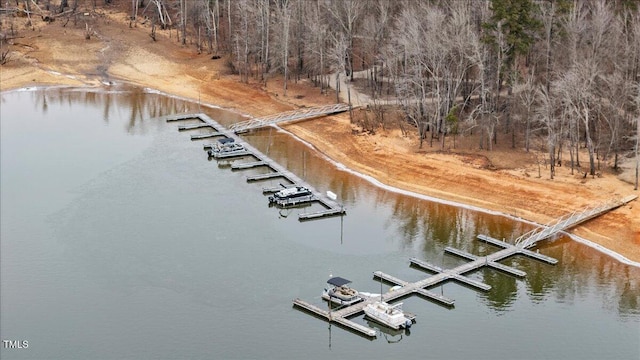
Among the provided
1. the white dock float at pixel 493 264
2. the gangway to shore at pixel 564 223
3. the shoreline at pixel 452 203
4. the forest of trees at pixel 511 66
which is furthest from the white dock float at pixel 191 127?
the gangway to shore at pixel 564 223

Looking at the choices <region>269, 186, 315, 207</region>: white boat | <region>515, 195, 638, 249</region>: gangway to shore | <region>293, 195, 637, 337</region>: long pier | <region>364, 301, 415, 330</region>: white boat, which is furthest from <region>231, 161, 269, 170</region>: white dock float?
<region>364, 301, 415, 330</region>: white boat

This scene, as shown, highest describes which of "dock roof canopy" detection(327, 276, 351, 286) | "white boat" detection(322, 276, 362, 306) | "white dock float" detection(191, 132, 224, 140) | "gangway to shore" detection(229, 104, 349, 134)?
"gangway to shore" detection(229, 104, 349, 134)

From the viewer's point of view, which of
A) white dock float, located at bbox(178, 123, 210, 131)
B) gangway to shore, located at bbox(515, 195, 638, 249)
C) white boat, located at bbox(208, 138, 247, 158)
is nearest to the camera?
gangway to shore, located at bbox(515, 195, 638, 249)

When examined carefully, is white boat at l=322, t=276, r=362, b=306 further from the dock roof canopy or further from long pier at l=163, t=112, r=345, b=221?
long pier at l=163, t=112, r=345, b=221

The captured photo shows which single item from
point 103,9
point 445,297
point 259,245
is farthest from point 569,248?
point 103,9

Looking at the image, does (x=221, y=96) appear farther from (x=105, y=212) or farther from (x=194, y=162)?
(x=105, y=212)

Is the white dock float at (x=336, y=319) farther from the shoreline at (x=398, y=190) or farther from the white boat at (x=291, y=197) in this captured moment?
the shoreline at (x=398, y=190)
